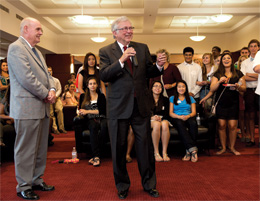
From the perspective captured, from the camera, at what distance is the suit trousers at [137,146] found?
2354mm

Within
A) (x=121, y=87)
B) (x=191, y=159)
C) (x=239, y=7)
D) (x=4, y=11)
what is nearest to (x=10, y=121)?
(x=121, y=87)

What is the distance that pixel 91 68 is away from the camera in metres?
4.27

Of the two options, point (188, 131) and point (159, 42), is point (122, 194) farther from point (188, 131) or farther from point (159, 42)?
point (159, 42)

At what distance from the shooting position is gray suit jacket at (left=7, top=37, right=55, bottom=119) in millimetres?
2276

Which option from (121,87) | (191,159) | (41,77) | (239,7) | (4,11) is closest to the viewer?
(121,87)

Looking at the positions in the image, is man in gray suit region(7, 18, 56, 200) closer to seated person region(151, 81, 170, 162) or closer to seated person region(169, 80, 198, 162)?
seated person region(151, 81, 170, 162)

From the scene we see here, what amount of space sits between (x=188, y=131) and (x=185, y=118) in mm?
199

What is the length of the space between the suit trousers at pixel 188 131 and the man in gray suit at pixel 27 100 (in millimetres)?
2057

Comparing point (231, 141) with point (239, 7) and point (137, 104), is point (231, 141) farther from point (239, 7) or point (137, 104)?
point (239, 7)

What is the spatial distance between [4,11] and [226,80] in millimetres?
6550

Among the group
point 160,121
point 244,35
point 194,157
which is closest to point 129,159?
point 160,121

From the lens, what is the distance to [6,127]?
382 centimetres

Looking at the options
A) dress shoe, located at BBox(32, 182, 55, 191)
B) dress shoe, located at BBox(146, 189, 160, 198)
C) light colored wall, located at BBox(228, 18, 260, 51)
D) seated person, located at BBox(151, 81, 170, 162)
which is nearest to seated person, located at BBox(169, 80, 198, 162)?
seated person, located at BBox(151, 81, 170, 162)

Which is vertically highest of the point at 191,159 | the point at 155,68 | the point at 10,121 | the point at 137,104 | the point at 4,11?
the point at 4,11
